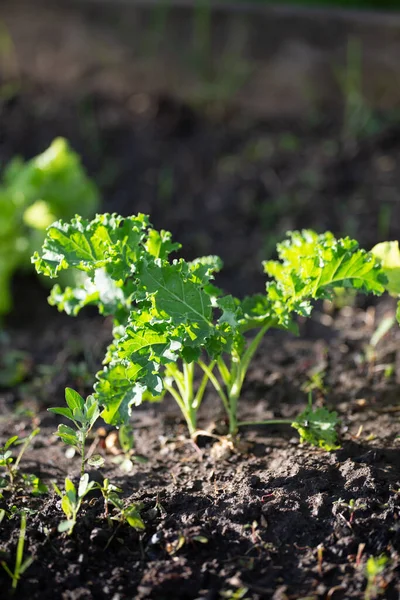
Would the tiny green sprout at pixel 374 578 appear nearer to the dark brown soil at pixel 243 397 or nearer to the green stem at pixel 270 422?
the dark brown soil at pixel 243 397

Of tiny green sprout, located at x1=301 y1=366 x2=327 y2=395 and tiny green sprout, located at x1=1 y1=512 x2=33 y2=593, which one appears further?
tiny green sprout, located at x1=301 y1=366 x2=327 y2=395

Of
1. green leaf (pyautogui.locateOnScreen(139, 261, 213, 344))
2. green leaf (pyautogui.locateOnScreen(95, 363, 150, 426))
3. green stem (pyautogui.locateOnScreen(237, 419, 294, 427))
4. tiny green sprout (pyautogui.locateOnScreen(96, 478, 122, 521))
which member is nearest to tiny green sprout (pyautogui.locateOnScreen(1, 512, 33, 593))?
tiny green sprout (pyautogui.locateOnScreen(96, 478, 122, 521))

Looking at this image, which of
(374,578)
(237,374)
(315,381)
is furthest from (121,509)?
(315,381)

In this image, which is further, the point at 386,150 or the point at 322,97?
the point at 322,97

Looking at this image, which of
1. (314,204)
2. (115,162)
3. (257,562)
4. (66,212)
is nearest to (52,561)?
(257,562)

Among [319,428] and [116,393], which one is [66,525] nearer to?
[116,393]

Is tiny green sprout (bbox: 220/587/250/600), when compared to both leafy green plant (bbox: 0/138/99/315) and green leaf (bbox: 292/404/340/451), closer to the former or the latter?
green leaf (bbox: 292/404/340/451)

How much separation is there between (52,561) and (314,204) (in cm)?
237

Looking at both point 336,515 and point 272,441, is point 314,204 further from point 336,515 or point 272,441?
point 336,515

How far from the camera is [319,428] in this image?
212 centimetres

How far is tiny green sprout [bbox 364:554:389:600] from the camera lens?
1.66 metres

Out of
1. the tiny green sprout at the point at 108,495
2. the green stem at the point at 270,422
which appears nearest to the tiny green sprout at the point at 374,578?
the green stem at the point at 270,422

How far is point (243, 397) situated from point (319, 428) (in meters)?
0.52

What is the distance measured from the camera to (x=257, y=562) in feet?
5.94
